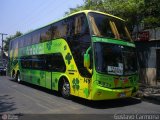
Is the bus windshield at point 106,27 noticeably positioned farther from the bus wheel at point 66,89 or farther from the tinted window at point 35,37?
the tinted window at point 35,37

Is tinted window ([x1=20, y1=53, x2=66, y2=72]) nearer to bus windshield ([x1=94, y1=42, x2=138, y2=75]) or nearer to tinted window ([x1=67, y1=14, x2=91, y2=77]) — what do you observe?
tinted window ([x1=67, y1=14, x2=91, y2=77])

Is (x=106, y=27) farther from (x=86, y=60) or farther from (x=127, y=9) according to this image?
(x=127, y=9)

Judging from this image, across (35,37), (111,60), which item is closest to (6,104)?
(111,60)

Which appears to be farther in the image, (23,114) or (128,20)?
(128,20)

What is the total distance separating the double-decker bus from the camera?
37.3ft

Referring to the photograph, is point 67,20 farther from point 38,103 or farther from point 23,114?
point 23,114

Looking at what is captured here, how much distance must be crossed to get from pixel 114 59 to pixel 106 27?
4.73 feet

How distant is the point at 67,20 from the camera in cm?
1404

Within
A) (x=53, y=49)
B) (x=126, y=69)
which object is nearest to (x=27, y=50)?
(x=53, y=49)

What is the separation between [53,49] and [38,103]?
3453mm

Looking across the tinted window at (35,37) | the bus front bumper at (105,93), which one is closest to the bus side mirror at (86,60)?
→ the bus front bumper at (105,93)

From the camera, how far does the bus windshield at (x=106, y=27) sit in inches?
469

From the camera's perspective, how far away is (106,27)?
12.3 metres

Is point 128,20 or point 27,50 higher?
point 128,20
